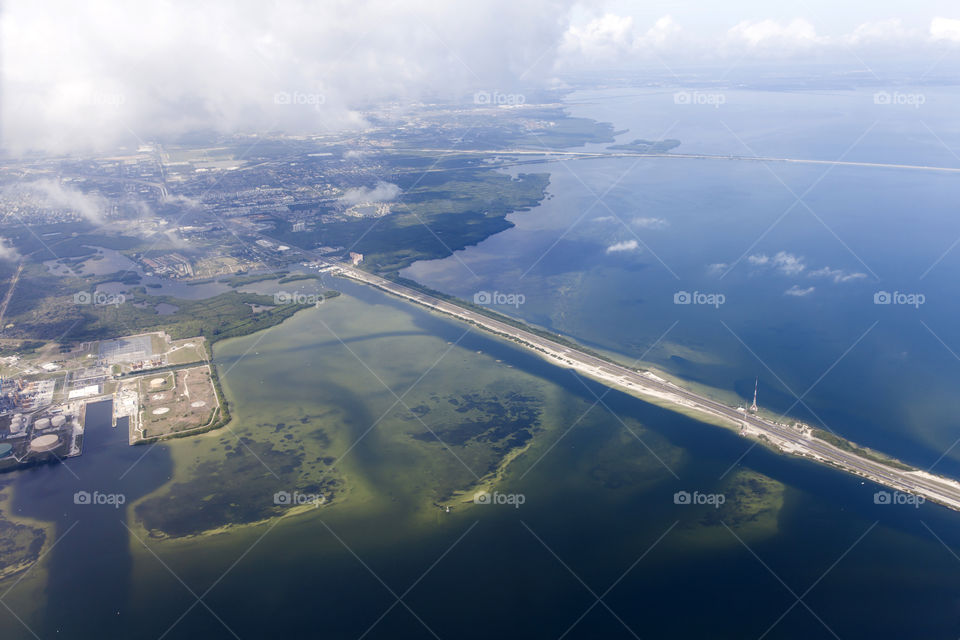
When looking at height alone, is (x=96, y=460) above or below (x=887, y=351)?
below

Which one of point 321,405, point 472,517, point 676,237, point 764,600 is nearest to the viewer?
point 764,600

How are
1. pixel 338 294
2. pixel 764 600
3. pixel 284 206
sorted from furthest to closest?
pixel 284 206
pixel 338 294
pixel 764 600

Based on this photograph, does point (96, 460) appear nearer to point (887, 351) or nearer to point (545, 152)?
point (887, 351)

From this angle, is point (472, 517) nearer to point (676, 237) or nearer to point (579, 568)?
point (579, 568)

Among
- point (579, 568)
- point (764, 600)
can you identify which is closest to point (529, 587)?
point (579, 568)

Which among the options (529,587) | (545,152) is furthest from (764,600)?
(545,152)

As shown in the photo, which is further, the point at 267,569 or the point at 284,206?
the point at 284,206
